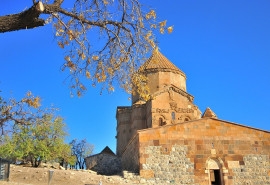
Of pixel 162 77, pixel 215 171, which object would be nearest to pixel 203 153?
pixel 215 171

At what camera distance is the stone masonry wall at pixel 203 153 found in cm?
1734

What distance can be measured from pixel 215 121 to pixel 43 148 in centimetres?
1126

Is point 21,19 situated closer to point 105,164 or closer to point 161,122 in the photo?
point 161,122

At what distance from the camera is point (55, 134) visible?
73.9 feet

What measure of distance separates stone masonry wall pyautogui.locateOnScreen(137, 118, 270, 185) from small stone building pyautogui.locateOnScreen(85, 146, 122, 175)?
772 centimetres

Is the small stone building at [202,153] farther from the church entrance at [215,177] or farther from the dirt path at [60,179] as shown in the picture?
the dirt path at [60,179]

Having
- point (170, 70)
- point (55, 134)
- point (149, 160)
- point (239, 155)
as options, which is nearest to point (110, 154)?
point (55, 134)

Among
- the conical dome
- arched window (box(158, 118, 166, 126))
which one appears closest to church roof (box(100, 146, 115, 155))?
the conical dome

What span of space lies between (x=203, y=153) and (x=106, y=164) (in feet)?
34.4

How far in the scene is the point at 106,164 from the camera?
26.0 m

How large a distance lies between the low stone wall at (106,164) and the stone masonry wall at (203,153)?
7.86m

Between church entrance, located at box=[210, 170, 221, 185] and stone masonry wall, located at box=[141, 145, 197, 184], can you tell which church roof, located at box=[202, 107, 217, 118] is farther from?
stone masonry wall, located at box=[141, 145, 197, 184]

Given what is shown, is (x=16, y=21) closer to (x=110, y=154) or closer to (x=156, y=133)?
(x=156, y=133)

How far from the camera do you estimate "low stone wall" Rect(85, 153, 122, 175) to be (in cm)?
2520
